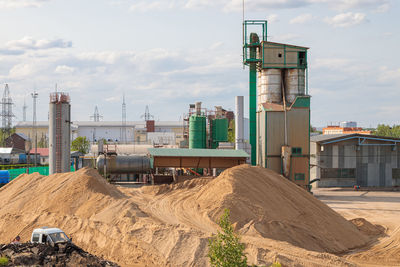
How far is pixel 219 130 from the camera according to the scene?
6050 centimetres

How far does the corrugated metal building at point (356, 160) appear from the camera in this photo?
5981 centimetres

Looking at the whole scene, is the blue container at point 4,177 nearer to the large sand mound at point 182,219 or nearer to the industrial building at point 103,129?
the large sand mound at point 182,219

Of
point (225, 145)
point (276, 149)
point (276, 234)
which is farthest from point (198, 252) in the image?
point (225, 145)

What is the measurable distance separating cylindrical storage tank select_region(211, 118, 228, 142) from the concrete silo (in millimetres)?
20179

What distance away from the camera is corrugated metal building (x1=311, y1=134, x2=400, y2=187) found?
196 feet

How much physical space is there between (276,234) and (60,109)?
29.2 meters

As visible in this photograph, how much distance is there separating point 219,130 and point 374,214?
2512 centimetres

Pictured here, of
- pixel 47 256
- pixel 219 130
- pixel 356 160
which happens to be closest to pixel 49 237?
pixel 47 256

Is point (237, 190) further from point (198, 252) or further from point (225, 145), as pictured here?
point (225, 145)

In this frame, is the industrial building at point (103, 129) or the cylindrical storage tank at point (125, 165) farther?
the industrial building at point (103, 129)

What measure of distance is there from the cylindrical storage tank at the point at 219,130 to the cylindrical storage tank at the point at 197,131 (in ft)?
4.44

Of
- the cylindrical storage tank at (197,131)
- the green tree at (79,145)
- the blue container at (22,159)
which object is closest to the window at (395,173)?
the cylindrical storage tank at (197,131)

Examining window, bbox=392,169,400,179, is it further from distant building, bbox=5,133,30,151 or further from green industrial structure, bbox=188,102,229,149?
distant building, bbox=5,133,30,151

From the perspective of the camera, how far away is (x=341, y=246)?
28141mm
